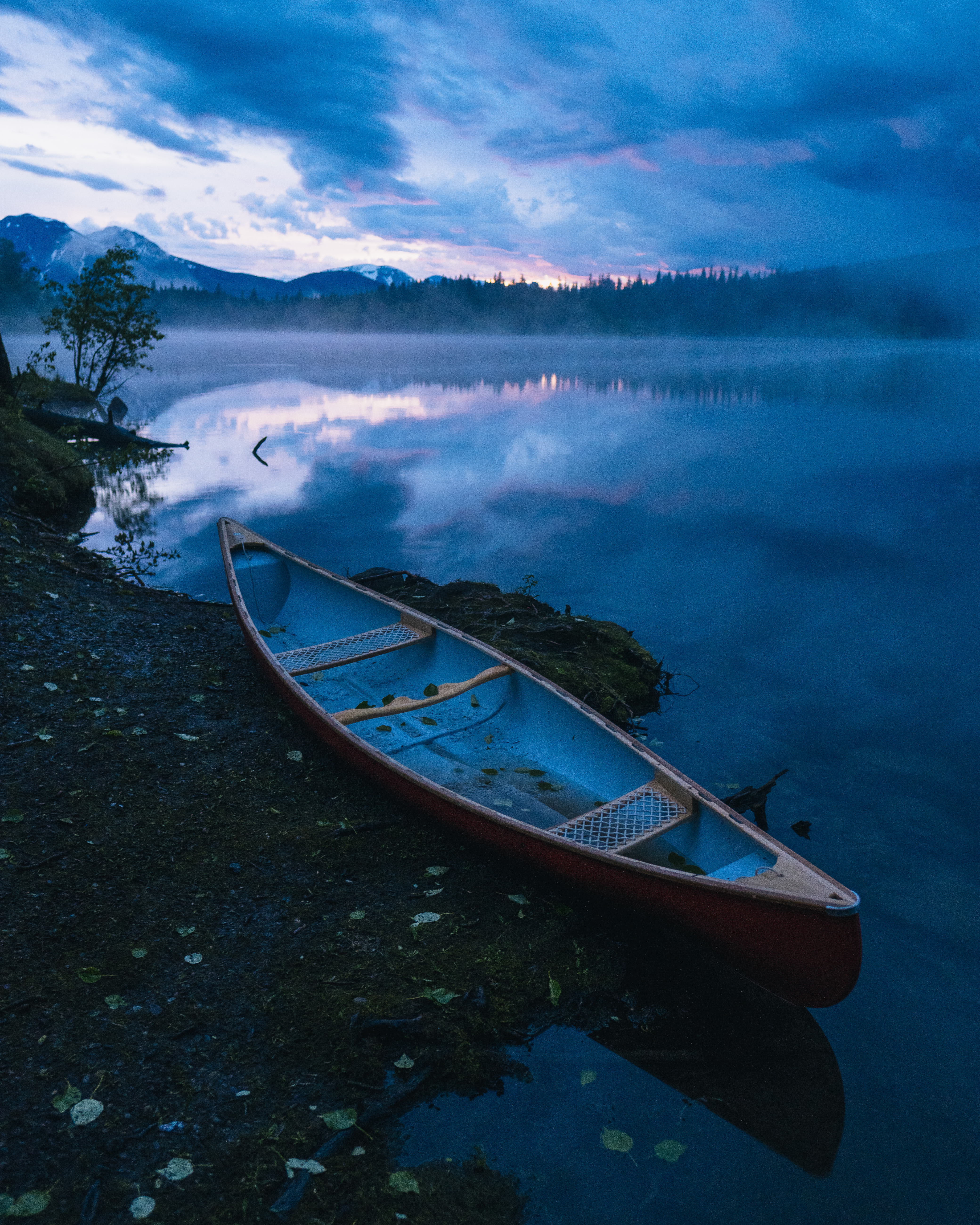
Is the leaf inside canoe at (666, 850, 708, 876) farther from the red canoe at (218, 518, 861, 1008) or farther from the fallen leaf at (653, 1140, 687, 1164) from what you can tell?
the fallen leaf at (653, 1140, 687, 1164)

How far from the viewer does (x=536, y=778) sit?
6.77m

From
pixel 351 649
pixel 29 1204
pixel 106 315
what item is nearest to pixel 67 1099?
pixel 29 1204

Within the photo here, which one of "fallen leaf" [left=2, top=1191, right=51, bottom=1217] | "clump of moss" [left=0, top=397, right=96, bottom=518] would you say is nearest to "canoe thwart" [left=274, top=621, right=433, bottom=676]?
"fallen leaf" [left=2, top=1191, right=51, bottom=1217]

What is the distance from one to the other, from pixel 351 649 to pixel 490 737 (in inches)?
86.0

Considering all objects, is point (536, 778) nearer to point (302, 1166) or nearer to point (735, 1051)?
point (735, 1051)

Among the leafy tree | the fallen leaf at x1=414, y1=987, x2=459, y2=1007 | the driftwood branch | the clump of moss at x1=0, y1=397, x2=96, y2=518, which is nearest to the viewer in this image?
the fallen leaf at x1=414, y1=987, x2=459, y2=1007

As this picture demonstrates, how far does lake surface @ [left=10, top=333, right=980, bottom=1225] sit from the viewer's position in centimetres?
410

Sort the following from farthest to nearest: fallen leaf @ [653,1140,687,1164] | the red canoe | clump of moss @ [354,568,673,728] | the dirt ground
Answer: clump of moss @ [354,568,673,728] → the red canoe → fallen leaf @ [653,1140,687,1164] → the dirt ground

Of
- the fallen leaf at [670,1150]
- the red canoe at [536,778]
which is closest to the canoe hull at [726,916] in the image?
the red canoe at [536,778]

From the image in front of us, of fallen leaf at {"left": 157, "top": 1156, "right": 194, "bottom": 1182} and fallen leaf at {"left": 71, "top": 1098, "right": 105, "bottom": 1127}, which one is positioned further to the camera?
fallen leaf at {"left": 71, "top": 1098, "right": 105, "bottom": 1127}

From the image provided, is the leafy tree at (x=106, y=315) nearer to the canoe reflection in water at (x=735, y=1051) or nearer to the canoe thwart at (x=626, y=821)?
the canoe thwart at (x=626, y=821)

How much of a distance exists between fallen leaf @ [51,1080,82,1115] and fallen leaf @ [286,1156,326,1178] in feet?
3.56

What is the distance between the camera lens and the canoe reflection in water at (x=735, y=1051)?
4250 mm

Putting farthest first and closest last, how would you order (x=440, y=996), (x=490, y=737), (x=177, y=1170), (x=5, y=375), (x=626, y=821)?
(x=5, y=375) < (x=490, y=737) < (x=626, y=821) < (x=440, y=996) < (x=177, y=1170)
